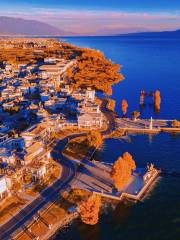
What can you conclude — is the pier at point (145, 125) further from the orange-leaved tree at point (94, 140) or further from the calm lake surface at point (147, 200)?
the orange-leaved tree at point (94, 140)

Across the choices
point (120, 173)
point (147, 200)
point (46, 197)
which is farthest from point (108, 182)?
point (46, 197)

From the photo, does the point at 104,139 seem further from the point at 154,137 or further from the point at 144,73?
the point at 144,73

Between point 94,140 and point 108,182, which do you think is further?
point 94,140

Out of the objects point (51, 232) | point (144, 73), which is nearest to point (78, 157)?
point (51, 232)

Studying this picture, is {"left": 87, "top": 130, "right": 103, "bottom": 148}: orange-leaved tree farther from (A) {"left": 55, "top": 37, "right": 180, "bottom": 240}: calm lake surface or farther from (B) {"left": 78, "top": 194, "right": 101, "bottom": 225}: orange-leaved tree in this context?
(B) {"left": 78, "top": 194, "right": 101, "bottom": 225}: orange-leaved tree

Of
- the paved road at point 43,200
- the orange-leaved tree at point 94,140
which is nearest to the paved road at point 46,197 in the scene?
the paved road at point 43,200

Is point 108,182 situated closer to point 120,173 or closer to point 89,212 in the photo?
point 120,173

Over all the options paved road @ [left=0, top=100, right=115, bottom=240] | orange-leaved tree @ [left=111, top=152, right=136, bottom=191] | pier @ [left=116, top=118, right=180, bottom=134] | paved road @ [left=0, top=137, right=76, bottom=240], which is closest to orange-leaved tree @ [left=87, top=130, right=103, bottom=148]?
paved road @ [left=0, top=100, right=115, bottom=240]

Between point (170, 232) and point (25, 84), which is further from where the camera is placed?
point (25, 84)
